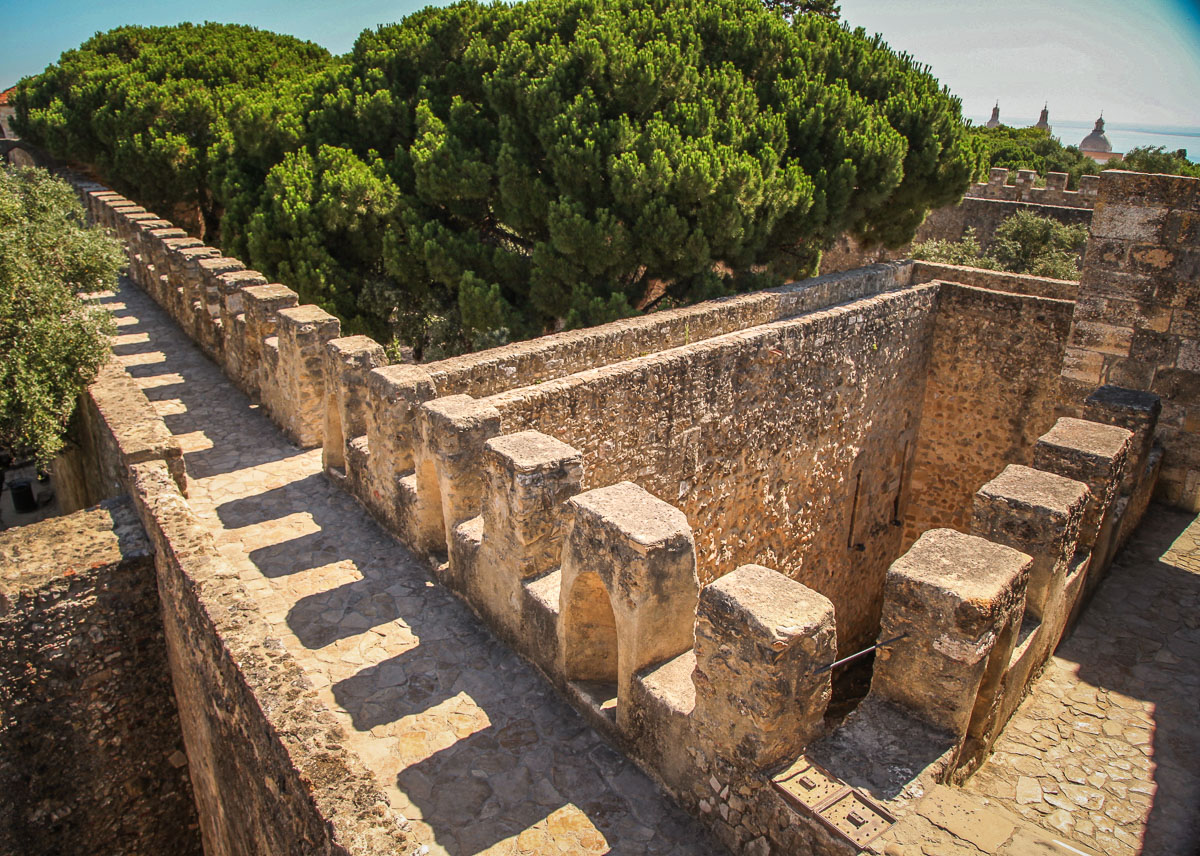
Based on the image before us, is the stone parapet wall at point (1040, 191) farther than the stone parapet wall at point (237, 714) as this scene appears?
Yes

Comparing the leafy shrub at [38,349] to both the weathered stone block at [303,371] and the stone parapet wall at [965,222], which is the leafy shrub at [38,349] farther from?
the stone parapet wall at [965,222]

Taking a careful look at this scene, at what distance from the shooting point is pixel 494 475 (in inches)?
187

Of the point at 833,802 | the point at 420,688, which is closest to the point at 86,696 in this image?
the point at 420,688

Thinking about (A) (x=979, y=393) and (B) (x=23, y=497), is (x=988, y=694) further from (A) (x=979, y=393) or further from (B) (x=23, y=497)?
(B) (x=23, y=497)

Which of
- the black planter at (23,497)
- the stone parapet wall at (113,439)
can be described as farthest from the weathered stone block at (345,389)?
the black planter at (23,497)

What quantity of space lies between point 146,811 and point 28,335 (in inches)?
159

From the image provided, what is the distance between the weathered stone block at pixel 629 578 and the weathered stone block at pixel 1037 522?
1.81 m

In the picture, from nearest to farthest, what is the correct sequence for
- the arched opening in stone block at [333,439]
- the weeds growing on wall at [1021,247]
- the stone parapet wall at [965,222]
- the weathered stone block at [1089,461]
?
1. the weathered stone block at [1089,461]
2. the arched opening in stone block at [333,439]
3. the weeds growing on wall at [1021,247]
4. the stone parapet wall at [965,222]

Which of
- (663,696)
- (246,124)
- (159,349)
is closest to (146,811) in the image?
(663,696)

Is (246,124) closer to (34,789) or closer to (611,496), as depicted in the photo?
(34,789)

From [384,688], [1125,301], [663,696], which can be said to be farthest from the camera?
[1125,301]

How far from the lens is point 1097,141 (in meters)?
60.3

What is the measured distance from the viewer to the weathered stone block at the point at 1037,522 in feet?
14.7

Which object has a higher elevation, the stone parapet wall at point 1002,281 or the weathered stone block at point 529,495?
the stone parapet wall at point 1002,281
